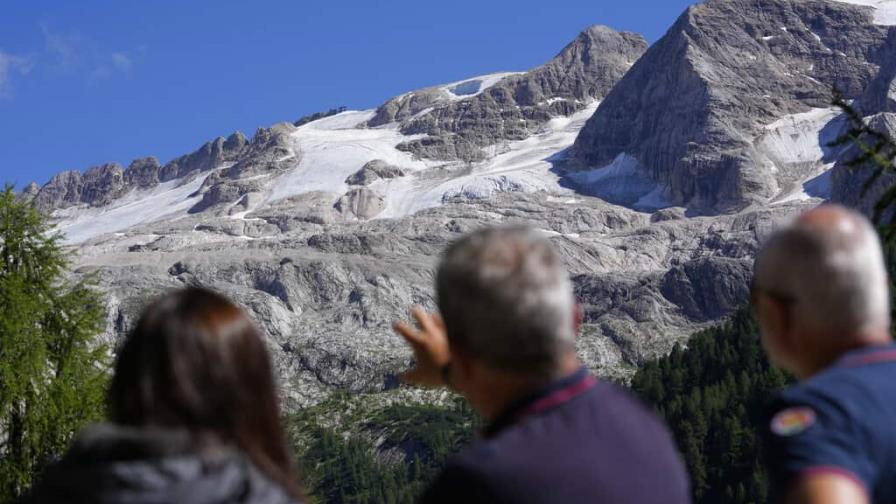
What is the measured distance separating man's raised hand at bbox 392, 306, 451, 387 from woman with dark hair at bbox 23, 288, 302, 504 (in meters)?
1.00

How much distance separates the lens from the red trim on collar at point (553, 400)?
4242mm

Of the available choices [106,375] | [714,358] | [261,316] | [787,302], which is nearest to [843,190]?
[714,358]

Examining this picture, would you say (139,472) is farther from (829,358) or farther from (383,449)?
(383,449)

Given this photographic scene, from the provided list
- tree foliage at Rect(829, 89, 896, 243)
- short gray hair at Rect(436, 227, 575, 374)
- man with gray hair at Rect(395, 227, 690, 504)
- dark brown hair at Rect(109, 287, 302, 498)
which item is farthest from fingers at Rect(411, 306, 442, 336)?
tree foliage at Rect(829, 89, 896, 243)

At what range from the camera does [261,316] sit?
194 m

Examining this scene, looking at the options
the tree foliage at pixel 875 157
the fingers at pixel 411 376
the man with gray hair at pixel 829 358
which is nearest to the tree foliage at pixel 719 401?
the tree foliage at pixel 875 157

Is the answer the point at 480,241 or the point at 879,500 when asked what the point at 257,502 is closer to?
the point at 480,241

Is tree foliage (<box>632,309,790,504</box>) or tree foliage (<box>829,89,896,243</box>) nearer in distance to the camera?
tree foliage (<box>829,89,896,243</box>)

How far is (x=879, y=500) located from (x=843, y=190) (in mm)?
203406

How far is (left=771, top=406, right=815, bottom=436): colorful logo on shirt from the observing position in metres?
3.91

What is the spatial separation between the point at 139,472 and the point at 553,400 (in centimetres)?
143

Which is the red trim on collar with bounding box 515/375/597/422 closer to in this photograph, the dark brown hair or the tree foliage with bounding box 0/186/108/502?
the dark brown hair

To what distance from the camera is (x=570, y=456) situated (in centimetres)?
407

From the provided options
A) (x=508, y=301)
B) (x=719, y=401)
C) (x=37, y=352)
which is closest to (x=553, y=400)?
(x=508, y=301)
